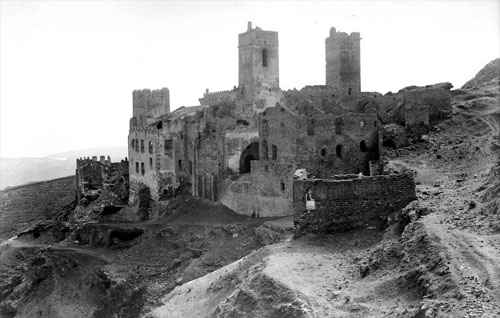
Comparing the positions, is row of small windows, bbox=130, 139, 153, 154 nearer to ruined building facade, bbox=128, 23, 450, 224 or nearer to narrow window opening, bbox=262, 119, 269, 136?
ruined building facade, bbox=128, 23, 450, 224

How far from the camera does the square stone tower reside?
6606 centimetres

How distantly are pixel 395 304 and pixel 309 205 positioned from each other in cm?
752

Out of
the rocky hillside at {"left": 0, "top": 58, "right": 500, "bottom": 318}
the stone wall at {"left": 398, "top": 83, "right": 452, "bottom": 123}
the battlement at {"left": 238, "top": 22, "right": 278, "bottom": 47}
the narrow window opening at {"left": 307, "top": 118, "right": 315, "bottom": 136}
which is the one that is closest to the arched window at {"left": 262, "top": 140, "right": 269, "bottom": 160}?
the narrow window opening at {"left": 307, "top": 118, "right": 315, "bottom": 136}

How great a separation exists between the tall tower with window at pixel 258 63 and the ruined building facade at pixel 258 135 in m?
0.10

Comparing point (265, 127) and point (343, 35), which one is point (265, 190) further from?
point (343, 35)

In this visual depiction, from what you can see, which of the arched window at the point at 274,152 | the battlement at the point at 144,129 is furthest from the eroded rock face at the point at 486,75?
the battlement at the point at 144,129

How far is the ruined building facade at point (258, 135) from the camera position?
44.2 metres

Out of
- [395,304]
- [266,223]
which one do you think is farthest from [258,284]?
[266,223]

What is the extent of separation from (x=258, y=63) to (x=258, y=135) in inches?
585

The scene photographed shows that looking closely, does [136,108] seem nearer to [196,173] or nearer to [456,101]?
[196,173]

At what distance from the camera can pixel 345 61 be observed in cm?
6619

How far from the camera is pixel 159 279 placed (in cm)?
4581

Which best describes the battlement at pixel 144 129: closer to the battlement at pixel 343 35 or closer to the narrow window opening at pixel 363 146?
the battlement at pixel 343 35

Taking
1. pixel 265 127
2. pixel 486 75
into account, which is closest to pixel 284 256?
pixel 265 127
